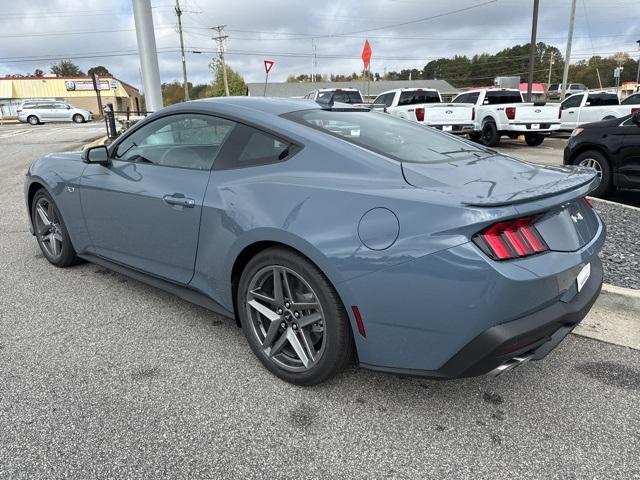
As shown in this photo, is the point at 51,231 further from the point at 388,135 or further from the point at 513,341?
the point at 513,341

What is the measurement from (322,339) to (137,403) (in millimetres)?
997

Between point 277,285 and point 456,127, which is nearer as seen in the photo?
point 277,285

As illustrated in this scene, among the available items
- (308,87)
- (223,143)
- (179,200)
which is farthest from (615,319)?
(308,87)

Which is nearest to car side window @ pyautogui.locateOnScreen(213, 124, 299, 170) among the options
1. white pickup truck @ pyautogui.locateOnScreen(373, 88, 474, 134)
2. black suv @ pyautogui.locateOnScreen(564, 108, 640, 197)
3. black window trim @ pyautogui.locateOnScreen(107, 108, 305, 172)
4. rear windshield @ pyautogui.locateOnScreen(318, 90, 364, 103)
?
black window trim @ pyautogui.locateOnScreen(107, 108, 305, 172)

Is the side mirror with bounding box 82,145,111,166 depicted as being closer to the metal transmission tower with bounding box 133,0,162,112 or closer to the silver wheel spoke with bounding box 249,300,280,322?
the silver wheel spoke with bounding box 249,300,280,322

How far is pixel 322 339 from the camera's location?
246 centimetres

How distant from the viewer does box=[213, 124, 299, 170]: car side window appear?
2.61 m

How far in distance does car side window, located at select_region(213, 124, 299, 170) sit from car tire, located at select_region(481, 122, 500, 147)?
13480mm

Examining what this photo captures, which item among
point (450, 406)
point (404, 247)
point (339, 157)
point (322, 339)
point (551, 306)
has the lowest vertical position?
point (450, 406)

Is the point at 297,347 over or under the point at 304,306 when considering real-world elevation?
under

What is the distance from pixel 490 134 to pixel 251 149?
1374 cm

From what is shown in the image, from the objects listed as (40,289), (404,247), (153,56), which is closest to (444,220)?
(404,247)

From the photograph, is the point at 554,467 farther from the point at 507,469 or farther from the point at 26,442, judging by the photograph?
the point at 26,442

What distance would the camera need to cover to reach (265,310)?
8.66 feet
